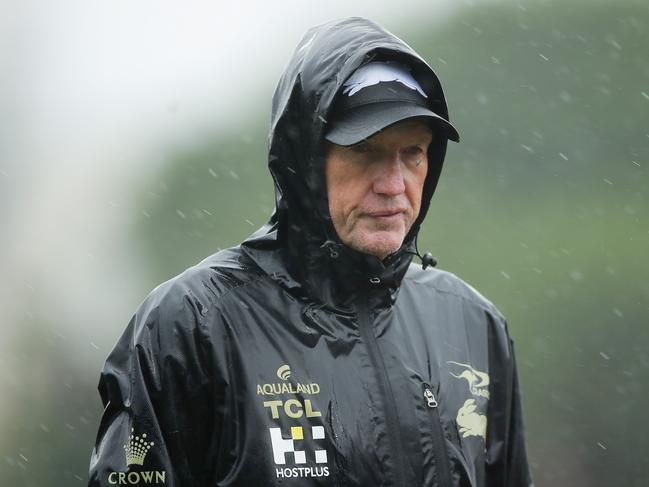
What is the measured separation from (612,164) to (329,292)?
321 inches

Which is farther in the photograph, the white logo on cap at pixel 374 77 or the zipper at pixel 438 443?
the white logo on cap at pixel 374 77

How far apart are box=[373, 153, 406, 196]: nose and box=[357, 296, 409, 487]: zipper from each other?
0.36 metres

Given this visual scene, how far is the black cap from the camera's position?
3572 mm

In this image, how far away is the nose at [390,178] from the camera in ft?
11.8

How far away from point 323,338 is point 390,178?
1.72 feet

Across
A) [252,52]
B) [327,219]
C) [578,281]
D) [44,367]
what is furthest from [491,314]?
[252,52]

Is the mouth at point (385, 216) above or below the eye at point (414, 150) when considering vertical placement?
below

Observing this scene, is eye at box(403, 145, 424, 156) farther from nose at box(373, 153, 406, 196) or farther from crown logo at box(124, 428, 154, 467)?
crown logo at box(124, 428, 154, 467)

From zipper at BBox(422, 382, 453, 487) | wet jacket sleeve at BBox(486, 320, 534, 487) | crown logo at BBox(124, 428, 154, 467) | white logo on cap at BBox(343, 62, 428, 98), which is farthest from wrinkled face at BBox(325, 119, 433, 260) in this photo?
crown logo at BBox(124, 428, 154, 467)

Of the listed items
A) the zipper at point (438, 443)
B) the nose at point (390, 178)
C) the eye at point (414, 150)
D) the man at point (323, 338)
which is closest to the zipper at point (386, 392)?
the man at point (323, 338)

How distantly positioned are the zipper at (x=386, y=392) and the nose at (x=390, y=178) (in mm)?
365

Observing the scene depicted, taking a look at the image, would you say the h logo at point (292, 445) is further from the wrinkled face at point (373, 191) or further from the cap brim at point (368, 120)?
the cap brim at point (368, 120)

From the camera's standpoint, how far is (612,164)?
11297 millimetres

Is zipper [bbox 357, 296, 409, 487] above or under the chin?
under
